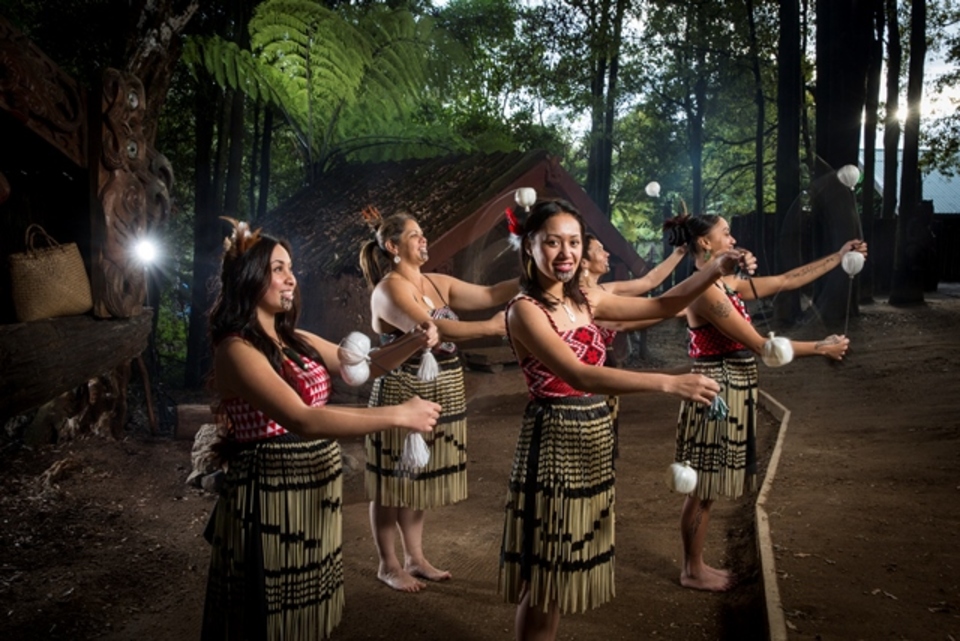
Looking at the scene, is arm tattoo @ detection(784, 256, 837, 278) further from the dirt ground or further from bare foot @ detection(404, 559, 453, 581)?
bare foot @ detection(404, 559, 453, 581)

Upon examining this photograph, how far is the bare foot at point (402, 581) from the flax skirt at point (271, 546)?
1487mm

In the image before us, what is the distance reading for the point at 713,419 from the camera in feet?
13.2

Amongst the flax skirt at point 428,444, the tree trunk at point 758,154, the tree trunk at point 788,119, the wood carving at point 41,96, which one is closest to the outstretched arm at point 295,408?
the flax skirt at point 428,444

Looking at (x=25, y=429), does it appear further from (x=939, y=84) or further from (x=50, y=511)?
(x=939, y=84)

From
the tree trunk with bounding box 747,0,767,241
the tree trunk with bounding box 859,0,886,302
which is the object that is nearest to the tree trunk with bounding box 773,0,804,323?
the tree trunk with bounding box 859,0,886,302

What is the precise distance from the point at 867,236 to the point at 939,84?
857 cm

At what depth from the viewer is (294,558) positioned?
2619 mm

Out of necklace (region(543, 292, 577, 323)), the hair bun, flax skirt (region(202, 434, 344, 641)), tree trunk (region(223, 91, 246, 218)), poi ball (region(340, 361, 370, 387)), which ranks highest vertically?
tree trunk (region(223, 91, 246, 218))

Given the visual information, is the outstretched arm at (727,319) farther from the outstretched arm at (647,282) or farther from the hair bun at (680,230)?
the outstretched arm at (647,282)

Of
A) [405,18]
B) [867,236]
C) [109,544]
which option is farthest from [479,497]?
[867,236]

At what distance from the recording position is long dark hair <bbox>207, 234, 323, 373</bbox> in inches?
101

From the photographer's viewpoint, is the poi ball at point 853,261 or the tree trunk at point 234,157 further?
the tree trunk at point 234,157

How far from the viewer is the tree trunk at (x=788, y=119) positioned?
44.5 ft

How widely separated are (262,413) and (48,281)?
298 cm
